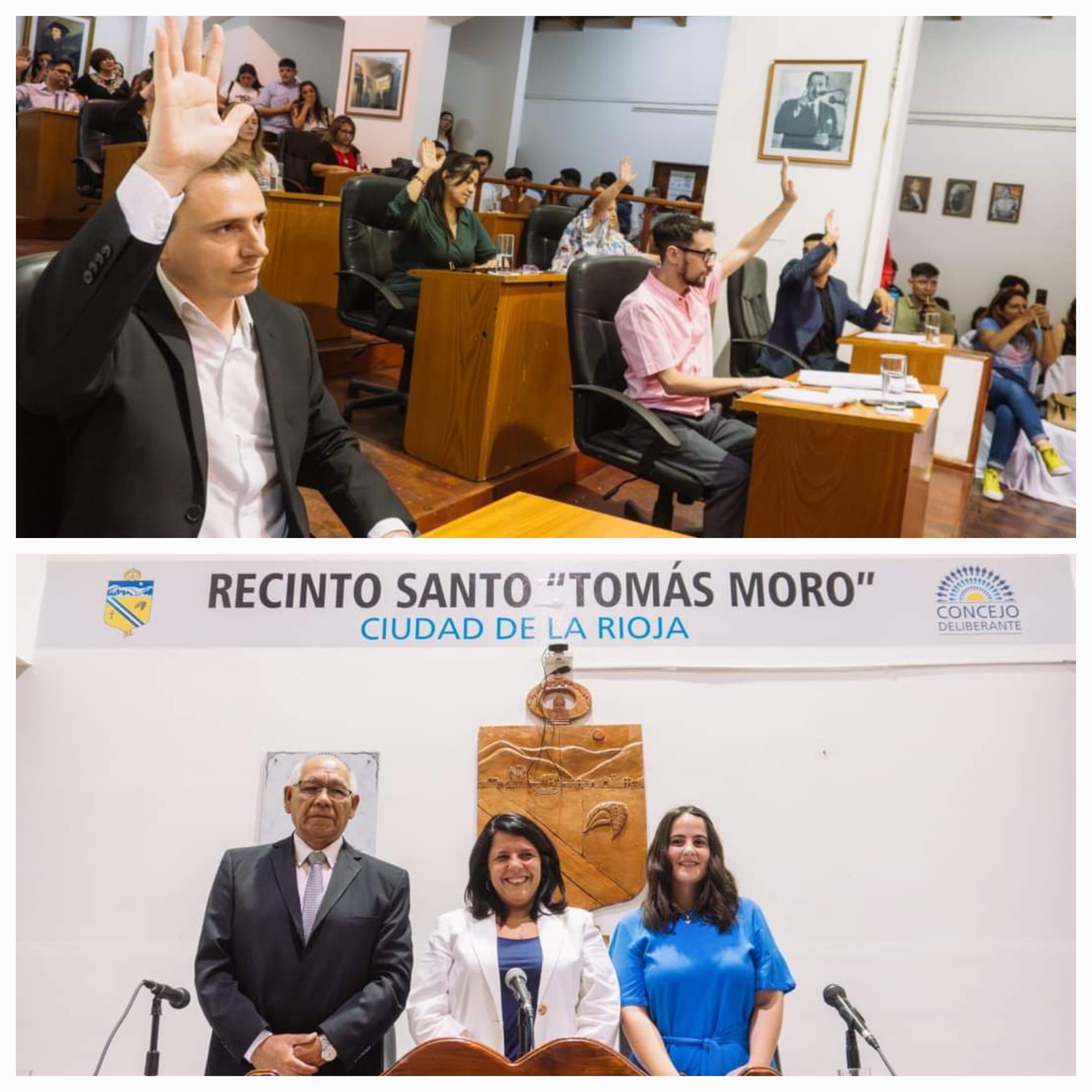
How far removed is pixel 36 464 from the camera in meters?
1.20

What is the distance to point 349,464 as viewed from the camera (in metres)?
1.44

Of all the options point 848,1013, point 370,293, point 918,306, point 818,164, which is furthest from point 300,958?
point 918,306

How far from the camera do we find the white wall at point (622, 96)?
2309 mm

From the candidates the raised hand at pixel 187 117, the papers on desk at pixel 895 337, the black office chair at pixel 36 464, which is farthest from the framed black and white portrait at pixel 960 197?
the black office chair at pixel 36 464

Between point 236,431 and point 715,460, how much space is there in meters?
1.53

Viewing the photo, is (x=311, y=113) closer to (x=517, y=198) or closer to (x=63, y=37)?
(x=63, y=37)

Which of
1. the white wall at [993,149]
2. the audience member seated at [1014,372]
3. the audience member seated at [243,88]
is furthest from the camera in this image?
the white wall at [993,149]

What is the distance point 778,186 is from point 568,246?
1.03m

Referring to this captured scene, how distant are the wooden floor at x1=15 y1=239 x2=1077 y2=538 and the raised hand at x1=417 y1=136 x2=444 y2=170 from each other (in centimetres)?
88

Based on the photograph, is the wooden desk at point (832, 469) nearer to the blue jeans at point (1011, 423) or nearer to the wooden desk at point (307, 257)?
the wooden desk at point (307, 257)

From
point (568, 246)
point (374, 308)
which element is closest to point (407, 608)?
point (374, 308)

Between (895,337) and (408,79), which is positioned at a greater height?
(408,79)

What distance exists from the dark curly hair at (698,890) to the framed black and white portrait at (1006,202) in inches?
282

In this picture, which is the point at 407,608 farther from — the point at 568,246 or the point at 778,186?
the point at 778,186
